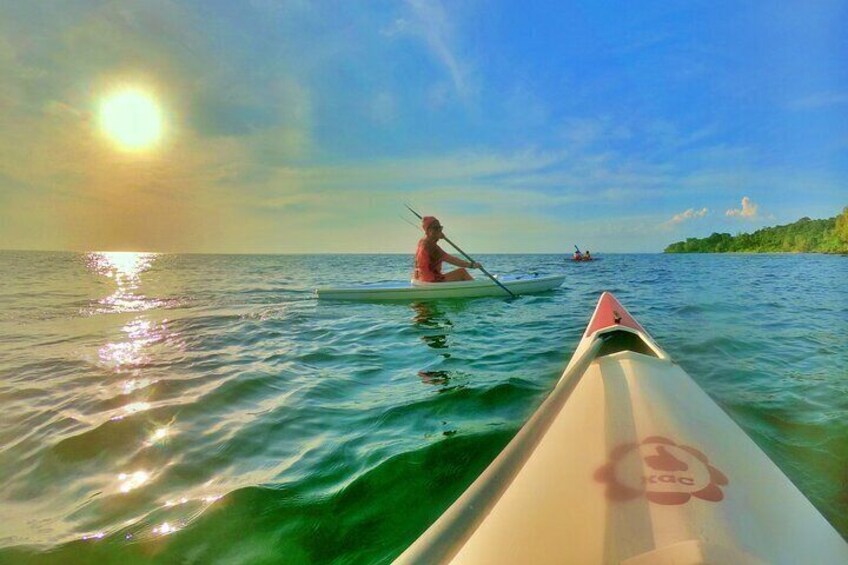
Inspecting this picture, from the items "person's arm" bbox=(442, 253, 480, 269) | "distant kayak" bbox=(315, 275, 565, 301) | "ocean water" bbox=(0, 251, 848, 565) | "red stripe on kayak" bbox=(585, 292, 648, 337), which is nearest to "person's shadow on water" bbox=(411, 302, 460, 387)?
"ocean water" bbox=(0, 251, 848, 565)

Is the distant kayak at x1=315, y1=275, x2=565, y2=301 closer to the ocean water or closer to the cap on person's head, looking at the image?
the cap on person's head

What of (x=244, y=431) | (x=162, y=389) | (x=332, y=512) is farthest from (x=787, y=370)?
(x=162, y=389)

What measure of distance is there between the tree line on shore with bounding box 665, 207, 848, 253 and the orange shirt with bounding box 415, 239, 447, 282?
7928cm

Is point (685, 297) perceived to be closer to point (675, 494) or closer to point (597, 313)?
point (597, 313)

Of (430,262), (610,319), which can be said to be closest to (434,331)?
(610,319)

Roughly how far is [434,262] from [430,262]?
0.11m

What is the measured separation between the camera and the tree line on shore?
2589 inches

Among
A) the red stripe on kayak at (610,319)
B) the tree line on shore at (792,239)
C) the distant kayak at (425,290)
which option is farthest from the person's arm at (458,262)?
the tree line on shore at (792,239)

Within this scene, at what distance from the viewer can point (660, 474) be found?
61.7 inches

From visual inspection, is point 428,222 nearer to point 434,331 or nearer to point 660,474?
point 434,331

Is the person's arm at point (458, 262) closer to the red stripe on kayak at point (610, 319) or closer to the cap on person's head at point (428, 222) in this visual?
the cap on person's head at point (428, 222)

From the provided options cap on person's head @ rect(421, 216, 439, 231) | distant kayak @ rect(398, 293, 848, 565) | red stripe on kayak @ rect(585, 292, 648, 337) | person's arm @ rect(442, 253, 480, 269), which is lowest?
distant kayak @ rect(398, 293, 848, 565)

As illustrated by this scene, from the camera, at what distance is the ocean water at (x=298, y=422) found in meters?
2.12

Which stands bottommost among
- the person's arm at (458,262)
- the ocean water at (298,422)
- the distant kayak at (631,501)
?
the ocean water at (298,422)
